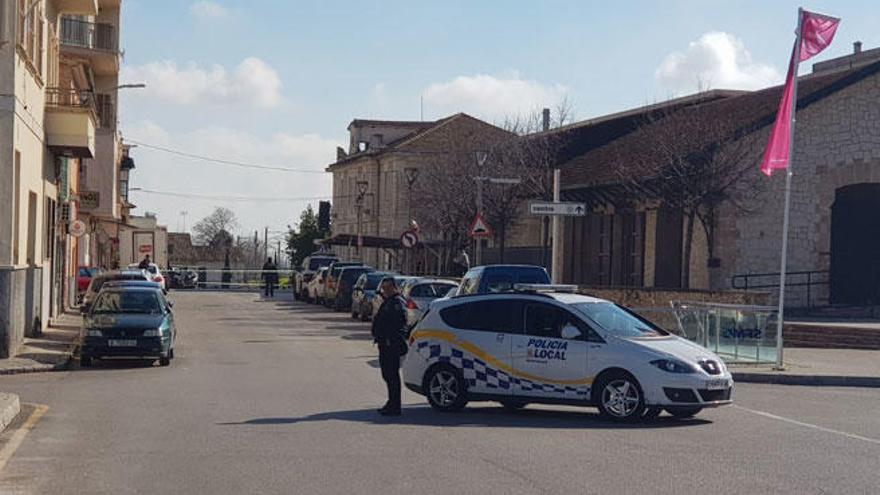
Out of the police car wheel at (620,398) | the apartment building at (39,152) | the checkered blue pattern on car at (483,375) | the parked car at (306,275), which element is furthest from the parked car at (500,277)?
the parked car at (306,275)

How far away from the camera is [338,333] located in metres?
35.6

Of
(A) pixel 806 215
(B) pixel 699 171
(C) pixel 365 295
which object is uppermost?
(B) pixel 699 171

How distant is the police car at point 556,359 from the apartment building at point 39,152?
10440 millimetres

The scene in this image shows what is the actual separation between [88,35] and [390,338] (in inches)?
1442

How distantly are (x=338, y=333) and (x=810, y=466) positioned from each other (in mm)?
24014

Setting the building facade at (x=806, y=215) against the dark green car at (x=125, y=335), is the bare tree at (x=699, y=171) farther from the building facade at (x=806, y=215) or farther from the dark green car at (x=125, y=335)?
the dark green car at (x=125, y=335)

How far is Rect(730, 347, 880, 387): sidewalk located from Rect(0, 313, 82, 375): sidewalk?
12306mm

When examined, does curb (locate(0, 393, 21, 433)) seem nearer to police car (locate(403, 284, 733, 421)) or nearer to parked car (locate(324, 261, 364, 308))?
police car (locate(403, 284, 733, 421))

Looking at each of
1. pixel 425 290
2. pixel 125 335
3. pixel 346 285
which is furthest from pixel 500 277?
pixel 346 285

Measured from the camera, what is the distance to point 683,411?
16.2 m

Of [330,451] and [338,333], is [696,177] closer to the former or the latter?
[338,333]

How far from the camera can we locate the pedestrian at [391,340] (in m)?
16.2

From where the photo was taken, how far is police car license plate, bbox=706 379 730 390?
A: 15875 millimetres

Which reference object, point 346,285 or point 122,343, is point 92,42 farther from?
point 122,343
